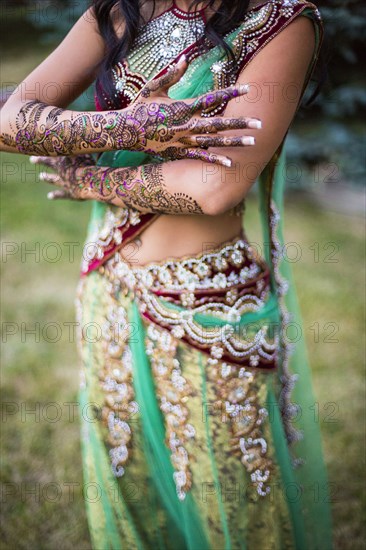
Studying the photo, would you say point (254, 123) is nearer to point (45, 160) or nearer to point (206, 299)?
point (206, 299)

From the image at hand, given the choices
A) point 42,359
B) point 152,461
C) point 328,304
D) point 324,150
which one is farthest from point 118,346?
point 324,150

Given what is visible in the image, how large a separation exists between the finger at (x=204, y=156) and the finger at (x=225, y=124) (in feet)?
0.16

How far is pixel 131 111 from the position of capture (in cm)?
132

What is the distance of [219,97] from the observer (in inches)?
47.6

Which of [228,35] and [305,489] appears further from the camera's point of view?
[305,489]

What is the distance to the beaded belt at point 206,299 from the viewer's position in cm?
150

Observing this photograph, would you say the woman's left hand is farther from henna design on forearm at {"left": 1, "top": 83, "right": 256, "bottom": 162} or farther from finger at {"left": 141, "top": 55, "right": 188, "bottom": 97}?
finger at {"left": 141, "top": 55, "right": 188, "bottom": 97}

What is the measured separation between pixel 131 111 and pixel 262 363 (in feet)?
2.20

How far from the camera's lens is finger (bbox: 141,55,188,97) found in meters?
1.24

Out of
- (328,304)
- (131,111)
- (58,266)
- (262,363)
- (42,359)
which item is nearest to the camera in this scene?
(131,111)

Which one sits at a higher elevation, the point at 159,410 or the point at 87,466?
the point at 159,410

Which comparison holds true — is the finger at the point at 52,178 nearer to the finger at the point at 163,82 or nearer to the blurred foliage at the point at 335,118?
the finger at the point at 163,82

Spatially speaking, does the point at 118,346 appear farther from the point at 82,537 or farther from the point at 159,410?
the point at 82,537

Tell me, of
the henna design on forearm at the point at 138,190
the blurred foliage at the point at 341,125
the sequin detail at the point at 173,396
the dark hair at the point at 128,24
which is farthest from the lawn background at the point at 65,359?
the dark hair at the point at 128,24
